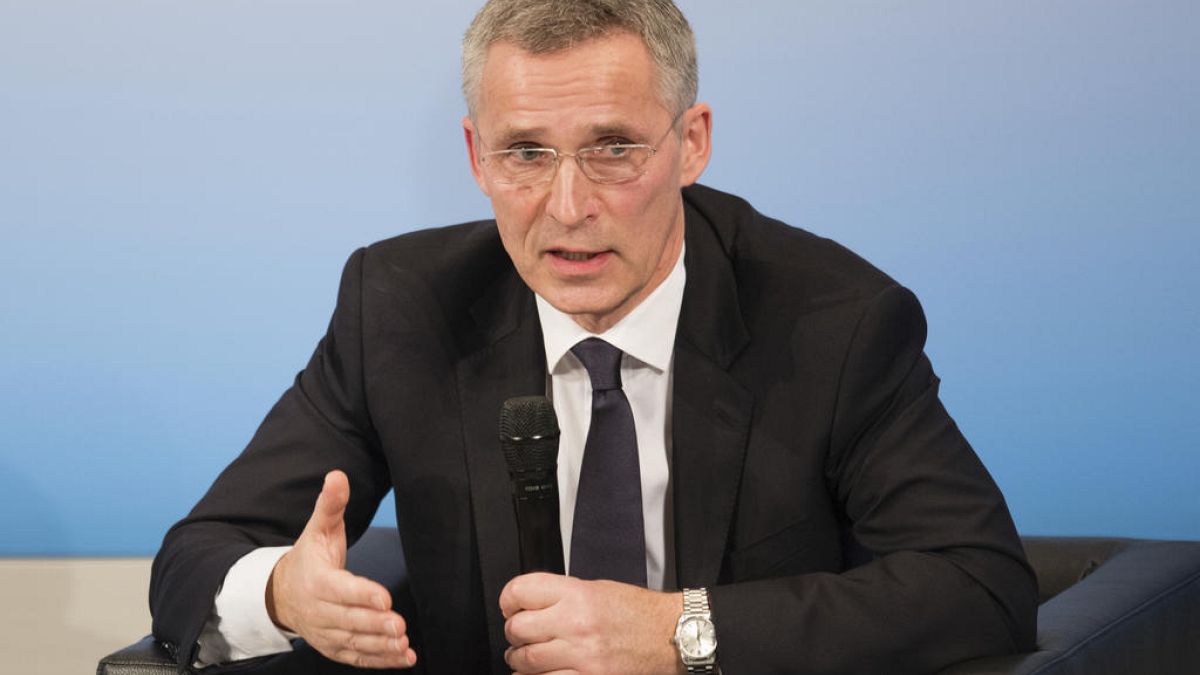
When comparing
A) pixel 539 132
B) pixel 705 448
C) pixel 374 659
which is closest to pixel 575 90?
pixel 539 132

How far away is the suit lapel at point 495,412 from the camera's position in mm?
2148

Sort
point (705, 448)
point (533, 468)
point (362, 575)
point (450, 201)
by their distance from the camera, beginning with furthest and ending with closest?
point (450, 201), point (362, 575), point (705, 448), point (533, 468)

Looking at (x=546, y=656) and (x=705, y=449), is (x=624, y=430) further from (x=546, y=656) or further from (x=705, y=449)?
(x=546, y=656)

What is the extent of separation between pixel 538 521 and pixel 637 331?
558 mm

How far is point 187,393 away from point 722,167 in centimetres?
116

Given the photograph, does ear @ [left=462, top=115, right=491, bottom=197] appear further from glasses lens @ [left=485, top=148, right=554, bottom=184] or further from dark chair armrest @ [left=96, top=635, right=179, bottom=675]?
dark chair armrest @ [left=96, top=635, right=179, bottom=675]

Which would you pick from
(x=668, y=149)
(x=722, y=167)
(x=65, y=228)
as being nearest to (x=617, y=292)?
(x=668, y=149)

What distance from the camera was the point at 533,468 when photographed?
65.2 inches

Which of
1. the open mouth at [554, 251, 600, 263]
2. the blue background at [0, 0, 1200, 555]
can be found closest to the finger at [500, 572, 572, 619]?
the open mouth at [554, 251, 600, 263]

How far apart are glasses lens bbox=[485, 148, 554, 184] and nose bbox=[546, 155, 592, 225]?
0.07ft

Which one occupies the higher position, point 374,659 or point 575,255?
point 575,255

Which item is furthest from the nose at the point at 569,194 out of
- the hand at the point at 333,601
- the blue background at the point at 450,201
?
the blue background at the point at 450,201

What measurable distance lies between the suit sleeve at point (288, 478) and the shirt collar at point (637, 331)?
28 cm

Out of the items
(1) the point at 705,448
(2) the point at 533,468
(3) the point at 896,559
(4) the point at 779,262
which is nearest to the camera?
(2) the point at 533,468
